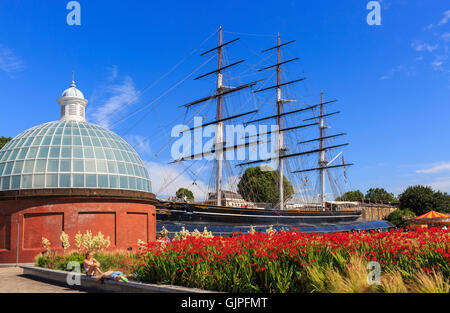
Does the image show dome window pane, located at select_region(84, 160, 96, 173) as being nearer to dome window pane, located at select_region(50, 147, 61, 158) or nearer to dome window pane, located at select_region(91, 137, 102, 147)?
dome window pane, located at select_region(91, 137, 102, 147)

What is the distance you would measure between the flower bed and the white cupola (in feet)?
63.3

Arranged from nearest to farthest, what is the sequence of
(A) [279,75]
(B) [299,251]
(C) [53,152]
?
(B) [299,251], (C) [53,152], (A) [279,75]

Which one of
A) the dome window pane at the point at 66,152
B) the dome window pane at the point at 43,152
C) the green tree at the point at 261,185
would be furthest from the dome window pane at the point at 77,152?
the green tree at the point at 261,185

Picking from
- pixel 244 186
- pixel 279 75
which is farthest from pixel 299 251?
pixel 244 186

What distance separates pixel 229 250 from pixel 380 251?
4.10m

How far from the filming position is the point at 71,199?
22.3 metres

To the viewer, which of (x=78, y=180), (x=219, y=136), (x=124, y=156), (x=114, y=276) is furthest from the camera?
(x=219, y=136)

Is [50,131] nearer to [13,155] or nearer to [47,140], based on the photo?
[47,140]

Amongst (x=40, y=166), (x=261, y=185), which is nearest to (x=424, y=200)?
(x=261, y=185)

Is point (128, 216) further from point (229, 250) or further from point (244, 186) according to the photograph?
point (244, 186)

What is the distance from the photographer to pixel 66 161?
2333 centimetres

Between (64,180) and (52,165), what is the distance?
130 cm

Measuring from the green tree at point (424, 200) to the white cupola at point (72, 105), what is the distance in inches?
3234

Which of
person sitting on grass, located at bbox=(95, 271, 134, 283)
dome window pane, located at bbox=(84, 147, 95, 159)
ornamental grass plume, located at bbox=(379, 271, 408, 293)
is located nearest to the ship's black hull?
dome window pane, located at bbox=(84, 147, 95, 159)
